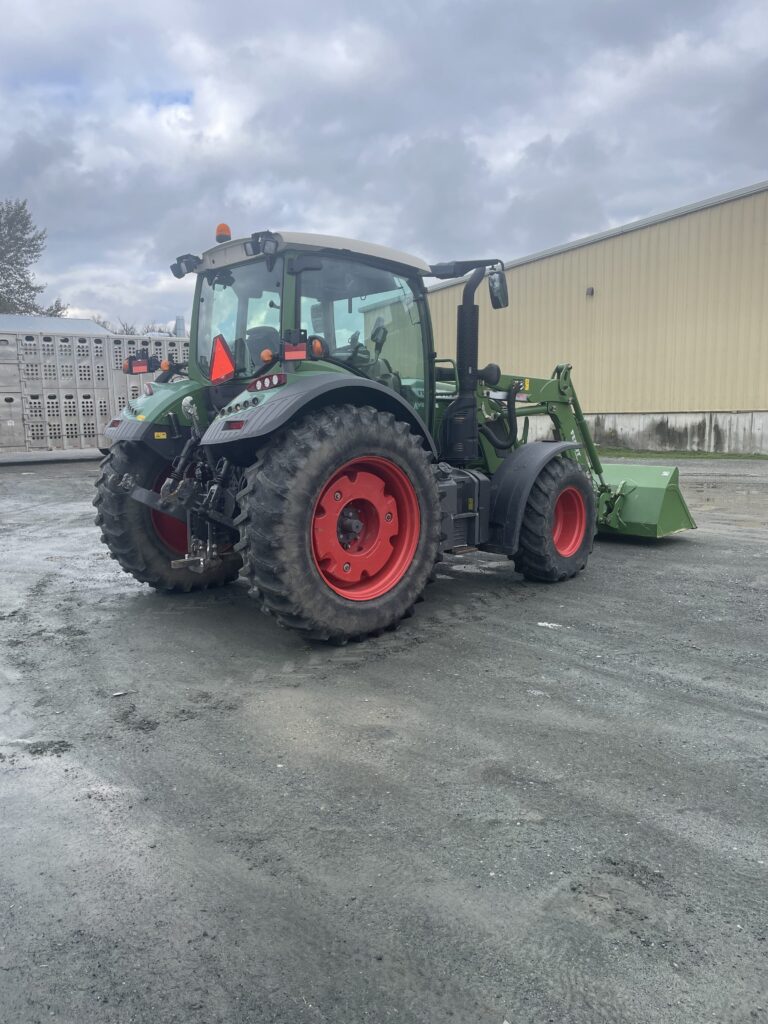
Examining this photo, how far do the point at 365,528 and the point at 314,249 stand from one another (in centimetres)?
184

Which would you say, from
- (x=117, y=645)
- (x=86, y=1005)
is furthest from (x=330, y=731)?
(x=117, y=645)

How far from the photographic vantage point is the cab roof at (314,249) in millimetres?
4828

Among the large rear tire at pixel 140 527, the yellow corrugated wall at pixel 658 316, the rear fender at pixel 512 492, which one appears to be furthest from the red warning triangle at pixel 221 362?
the yellow corrugated wall at pixel 658 316

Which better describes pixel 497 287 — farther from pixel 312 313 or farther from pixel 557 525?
pixel 557 525

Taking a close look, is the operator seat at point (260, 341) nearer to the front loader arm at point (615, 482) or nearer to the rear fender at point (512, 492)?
the rear fender at point (512, 492)

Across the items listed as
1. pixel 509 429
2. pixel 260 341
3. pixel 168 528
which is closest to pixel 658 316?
pixel 509 429

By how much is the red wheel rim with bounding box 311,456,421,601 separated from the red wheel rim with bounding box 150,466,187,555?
161 cm

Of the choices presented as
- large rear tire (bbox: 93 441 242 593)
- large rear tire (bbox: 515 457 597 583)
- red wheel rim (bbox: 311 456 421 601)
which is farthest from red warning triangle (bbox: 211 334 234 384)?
large rear tire (bbox: 515 457 597 583)

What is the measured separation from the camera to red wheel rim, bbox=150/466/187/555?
577 cm

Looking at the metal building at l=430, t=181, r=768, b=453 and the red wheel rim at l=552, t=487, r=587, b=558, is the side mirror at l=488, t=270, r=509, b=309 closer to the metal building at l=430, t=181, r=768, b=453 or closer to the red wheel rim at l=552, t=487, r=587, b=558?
the red wheel rim at l=552, t=487, r=587, b=558

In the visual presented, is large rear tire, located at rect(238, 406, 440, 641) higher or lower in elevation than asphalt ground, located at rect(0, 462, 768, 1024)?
higher

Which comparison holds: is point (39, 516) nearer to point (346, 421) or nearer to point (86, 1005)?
point (346, 421)

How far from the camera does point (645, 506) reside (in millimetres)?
7684

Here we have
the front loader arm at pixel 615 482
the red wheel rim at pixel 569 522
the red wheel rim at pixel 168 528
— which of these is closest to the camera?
the red wheel rim at pixel 168 528
